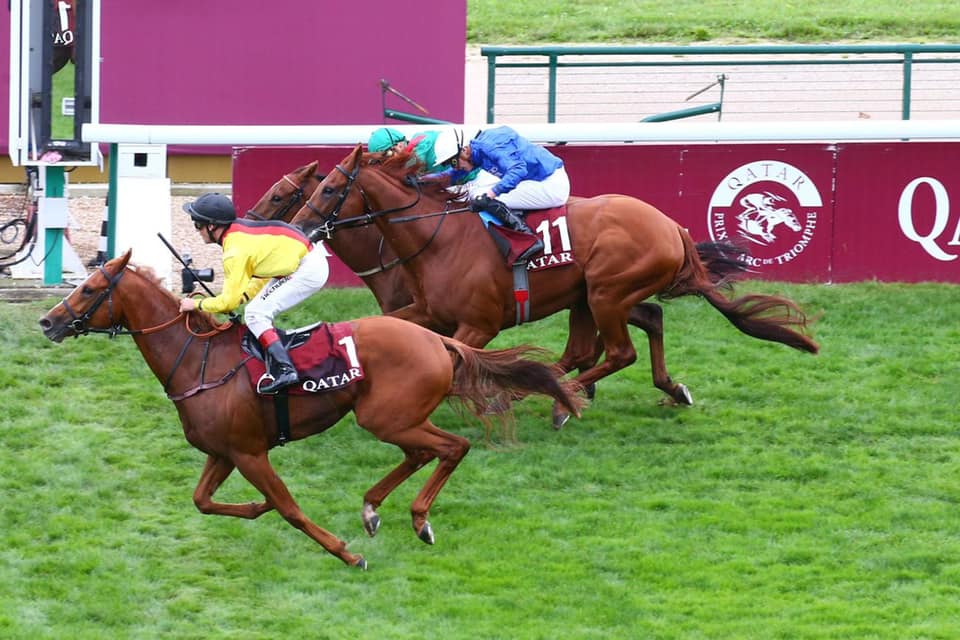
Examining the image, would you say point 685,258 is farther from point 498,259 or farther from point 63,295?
point 63,295

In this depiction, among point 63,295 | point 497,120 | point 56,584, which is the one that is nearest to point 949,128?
point 497,120

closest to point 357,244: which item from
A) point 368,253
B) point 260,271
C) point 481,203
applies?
point 368,253

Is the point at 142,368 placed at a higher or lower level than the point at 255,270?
lower

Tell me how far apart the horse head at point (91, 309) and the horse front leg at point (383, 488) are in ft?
5.06

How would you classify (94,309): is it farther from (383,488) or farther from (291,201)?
(291,201)

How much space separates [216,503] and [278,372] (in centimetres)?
80

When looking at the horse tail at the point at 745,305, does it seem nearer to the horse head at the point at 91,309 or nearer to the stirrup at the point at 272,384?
the stirrup at the point at 272,384

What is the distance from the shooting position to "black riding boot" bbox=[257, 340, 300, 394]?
8109 mm

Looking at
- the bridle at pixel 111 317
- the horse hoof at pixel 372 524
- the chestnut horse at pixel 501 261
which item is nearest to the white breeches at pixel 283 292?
the bridle at pixel 111 317

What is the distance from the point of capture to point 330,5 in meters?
16.8

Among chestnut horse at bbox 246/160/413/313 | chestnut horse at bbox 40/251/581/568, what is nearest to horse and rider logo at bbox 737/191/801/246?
chestnut horse at bbox 246/160/413/313

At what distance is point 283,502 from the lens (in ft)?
26.8

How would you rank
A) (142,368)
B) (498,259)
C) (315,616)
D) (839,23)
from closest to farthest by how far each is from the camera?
(315,616) < (498,259) < (142,368) < (839,23)

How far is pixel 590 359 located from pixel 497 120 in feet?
21.9
